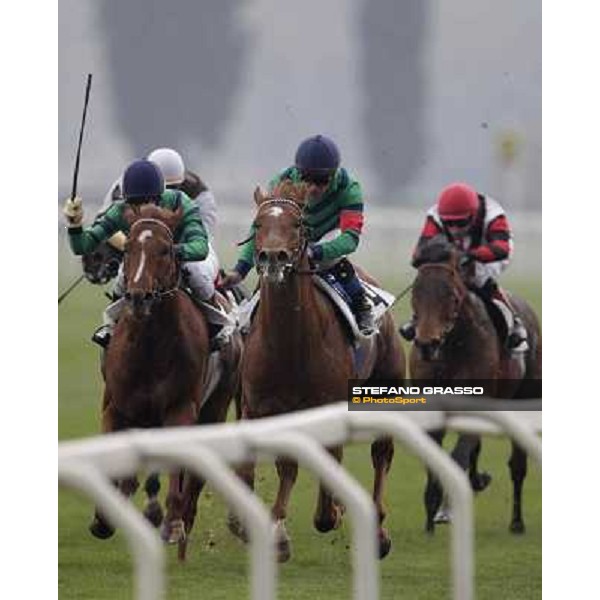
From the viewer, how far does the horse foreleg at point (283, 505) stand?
6.70m

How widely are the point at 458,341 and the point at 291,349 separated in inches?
27.0

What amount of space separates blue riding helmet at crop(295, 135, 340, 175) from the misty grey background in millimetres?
38

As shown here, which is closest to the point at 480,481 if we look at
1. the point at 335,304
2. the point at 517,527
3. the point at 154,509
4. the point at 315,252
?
the point at 517,527

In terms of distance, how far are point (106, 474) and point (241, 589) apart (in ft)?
12.2

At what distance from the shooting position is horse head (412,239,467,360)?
6.98 meters

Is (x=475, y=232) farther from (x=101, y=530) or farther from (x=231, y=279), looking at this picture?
(x=101, y=530)

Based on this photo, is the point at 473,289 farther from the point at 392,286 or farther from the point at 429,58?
the point at 429,58

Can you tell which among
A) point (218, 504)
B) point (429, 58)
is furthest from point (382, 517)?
point (429, 58)

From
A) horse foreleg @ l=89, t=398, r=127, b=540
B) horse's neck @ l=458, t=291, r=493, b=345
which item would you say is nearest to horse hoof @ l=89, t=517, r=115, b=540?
horse foreleg @ l=89, t=398, r=127, b=540

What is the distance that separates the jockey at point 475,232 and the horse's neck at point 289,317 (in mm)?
469

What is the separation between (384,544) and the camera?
23.3 ft

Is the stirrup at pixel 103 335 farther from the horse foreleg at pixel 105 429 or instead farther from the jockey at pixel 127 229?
the horse foreleg at pixel 105 429

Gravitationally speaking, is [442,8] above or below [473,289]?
above

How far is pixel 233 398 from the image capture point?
6984 millimetres
